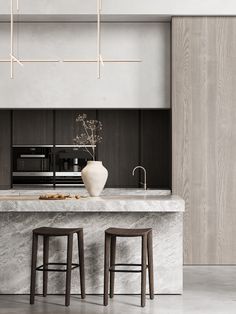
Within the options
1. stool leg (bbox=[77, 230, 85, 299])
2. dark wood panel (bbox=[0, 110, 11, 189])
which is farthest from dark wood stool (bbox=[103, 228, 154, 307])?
dark wood panel (bbox=[0, 110, 11, 189])

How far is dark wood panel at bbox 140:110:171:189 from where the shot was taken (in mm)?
7969

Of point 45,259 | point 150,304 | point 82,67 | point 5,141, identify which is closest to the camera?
point 150,304

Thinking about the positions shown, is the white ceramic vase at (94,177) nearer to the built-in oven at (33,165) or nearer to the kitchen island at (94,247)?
the kitchen island at (94,247)

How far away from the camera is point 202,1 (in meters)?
7.04

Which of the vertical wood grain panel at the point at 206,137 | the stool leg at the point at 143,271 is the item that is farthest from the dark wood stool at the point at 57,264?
the vertical wood grain panel at the point at 206,137

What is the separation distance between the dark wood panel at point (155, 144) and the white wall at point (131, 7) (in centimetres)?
143

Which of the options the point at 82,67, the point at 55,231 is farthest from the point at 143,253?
the point at 82,67

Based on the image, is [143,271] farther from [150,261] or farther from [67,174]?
[67,174]

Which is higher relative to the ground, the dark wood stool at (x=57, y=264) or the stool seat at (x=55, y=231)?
the stool seat at (x=55, y=231)

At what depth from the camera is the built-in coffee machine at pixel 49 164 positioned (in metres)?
7.76

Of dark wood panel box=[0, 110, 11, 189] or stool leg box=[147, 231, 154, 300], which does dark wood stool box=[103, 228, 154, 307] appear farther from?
dark wood panel box=[0, 110, 11, 189]

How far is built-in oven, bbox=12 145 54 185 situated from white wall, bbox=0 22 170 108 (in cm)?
71

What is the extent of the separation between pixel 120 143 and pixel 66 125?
733 mm

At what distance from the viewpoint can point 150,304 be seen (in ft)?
16.8
